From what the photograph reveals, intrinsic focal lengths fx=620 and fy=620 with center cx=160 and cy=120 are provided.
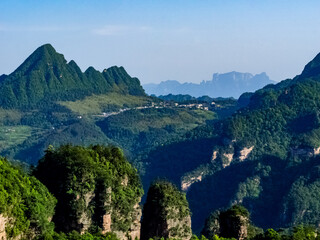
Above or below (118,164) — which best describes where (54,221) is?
below

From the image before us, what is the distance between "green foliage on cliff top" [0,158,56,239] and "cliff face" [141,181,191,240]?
10.6 meters

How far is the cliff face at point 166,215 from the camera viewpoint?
55.0 meters

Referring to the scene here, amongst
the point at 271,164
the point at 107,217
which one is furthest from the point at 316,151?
the point at 107,217

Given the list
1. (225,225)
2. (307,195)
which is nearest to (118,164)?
(225,225)

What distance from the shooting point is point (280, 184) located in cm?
14488

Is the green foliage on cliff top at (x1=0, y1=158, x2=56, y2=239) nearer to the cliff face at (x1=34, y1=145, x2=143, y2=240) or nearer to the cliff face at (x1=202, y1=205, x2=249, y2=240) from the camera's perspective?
the cliff face at (x1=34, y1=145, x2=143, y2=240)

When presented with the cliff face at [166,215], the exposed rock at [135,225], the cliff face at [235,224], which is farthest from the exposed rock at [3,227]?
the cliff face at [235,224]

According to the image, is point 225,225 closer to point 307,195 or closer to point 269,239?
point 269,239

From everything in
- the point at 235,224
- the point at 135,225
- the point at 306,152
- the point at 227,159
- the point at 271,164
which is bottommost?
the point at 135,225

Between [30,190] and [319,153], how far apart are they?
11337 cm

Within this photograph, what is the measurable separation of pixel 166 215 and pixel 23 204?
46.3 feet

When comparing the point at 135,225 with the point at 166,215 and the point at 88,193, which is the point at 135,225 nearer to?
the point at 166,215

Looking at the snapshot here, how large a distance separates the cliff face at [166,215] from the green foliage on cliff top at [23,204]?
418 inches

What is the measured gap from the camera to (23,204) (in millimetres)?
45906
